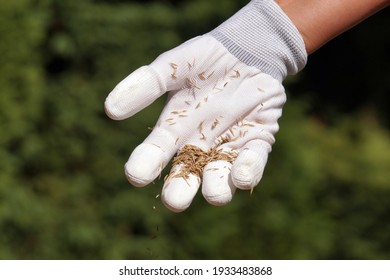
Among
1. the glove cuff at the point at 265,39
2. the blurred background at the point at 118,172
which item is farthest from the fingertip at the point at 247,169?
the blurred background at the point at 118,172

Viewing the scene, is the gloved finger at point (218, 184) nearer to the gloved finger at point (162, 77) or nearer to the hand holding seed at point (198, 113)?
the hand holding seed at point (198, 113)

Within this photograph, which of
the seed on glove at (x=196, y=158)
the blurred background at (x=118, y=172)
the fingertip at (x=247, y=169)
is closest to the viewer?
the fingertip at (x=247, y=169)

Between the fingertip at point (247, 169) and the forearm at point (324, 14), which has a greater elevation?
the forearm at point (324, 14)

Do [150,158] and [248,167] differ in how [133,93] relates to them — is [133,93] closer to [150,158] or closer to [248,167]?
[150,158]

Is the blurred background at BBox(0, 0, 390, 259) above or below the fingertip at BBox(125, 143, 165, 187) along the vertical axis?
below

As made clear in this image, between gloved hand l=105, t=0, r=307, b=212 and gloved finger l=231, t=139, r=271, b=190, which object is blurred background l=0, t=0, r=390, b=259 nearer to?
gloved hand l=105, t=0, r=307, b=212

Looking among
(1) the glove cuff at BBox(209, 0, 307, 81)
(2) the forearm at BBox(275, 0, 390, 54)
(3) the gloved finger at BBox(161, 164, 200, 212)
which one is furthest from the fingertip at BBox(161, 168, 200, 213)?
(2) the forearm at BBox(275, 0, 390, 54)
